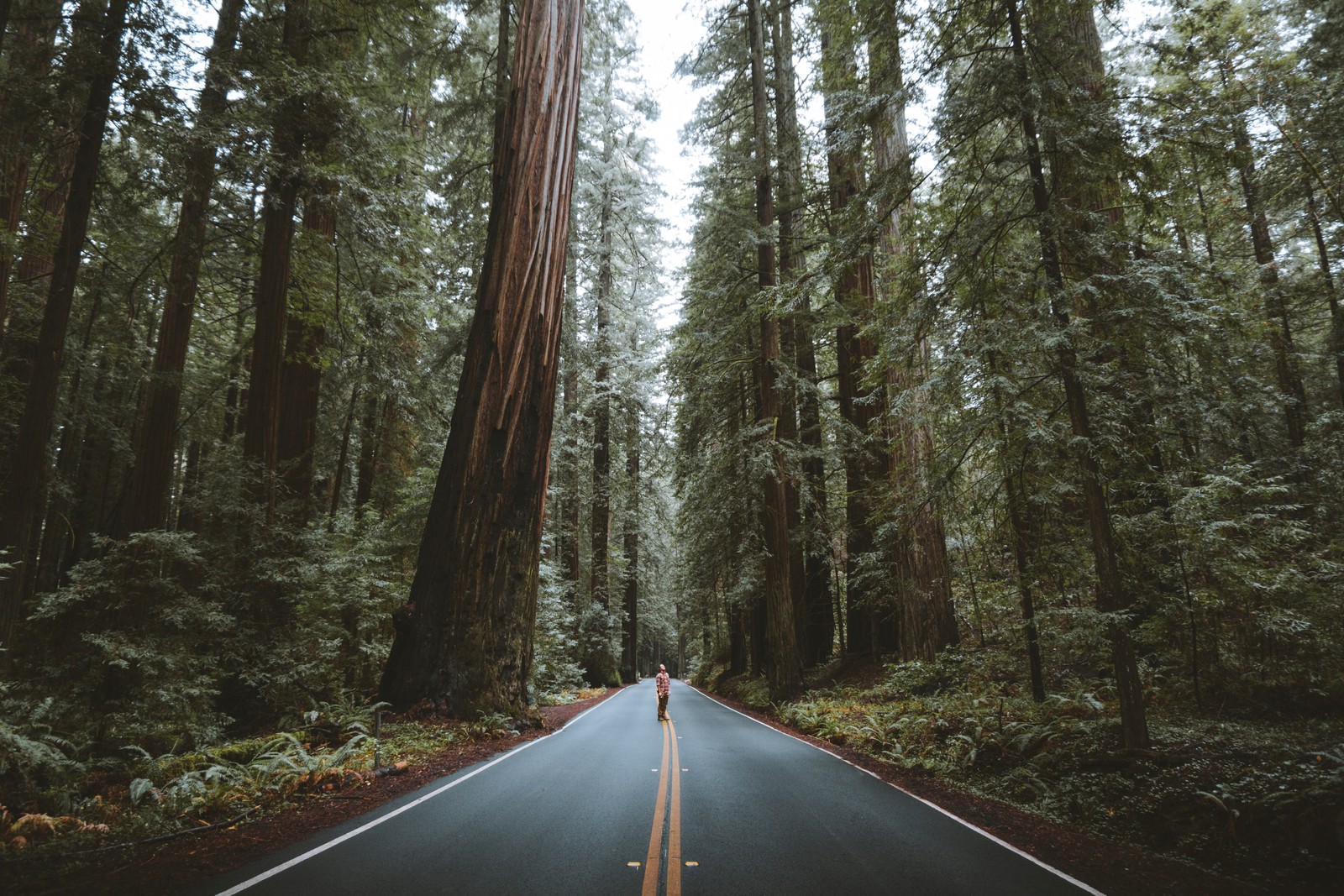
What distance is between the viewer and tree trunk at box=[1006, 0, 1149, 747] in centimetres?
592

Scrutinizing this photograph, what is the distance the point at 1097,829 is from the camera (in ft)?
17.6

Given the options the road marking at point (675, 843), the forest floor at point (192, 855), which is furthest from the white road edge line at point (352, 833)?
the road marking at point (675, 843)

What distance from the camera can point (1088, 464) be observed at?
20.2ft

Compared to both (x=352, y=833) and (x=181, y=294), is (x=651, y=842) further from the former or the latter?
(x=181, y=294)

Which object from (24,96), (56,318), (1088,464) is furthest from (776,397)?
(24,96)

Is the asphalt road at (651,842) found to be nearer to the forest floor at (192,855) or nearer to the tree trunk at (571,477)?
the forest floor at (192,855)

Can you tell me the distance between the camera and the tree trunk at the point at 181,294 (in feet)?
26.2

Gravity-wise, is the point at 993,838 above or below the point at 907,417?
below

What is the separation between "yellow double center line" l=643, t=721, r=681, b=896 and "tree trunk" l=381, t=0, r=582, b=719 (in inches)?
153

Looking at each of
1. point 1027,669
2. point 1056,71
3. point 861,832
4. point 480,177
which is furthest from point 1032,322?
point 480,177

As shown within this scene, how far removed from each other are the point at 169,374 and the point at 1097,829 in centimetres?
1323

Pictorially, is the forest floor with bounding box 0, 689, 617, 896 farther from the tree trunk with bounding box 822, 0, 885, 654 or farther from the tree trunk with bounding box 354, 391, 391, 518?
the tree trunk with bounding box 354, 391, 391, 518

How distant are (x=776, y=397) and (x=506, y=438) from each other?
6.67 metres

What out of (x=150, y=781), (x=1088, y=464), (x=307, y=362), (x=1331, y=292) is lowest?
(x=150, y=781)
